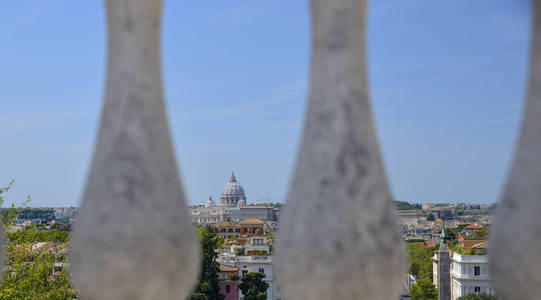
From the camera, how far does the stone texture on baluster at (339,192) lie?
625 cm

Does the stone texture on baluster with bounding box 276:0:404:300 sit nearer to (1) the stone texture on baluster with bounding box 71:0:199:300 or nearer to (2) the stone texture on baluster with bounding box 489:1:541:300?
(2) the stone texture on baluster with bounding box 489:1:541:300

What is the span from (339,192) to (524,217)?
1695mm

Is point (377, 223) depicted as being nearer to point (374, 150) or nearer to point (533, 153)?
point (374, 150)

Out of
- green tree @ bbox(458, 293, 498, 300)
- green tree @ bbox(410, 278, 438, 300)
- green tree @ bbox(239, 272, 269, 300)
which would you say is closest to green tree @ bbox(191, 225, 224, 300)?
green tree @ bbox(239, 272, 269, 300)

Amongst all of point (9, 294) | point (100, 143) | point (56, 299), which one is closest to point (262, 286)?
point (56, 299)

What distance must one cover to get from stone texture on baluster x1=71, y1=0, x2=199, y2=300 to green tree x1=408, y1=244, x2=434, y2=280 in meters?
75.6

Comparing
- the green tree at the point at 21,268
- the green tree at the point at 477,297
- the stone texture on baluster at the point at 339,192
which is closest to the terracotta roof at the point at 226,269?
the green tree at the point at 477,297

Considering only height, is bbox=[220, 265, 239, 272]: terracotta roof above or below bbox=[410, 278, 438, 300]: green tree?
above

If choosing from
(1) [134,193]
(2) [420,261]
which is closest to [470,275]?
(2) [420,261]

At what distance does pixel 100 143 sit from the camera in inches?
282

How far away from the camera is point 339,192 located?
6414 millimetres

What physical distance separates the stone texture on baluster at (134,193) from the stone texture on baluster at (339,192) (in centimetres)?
116

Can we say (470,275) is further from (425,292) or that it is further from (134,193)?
(134,193)

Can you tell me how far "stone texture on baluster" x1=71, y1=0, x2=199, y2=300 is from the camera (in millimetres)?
6770
